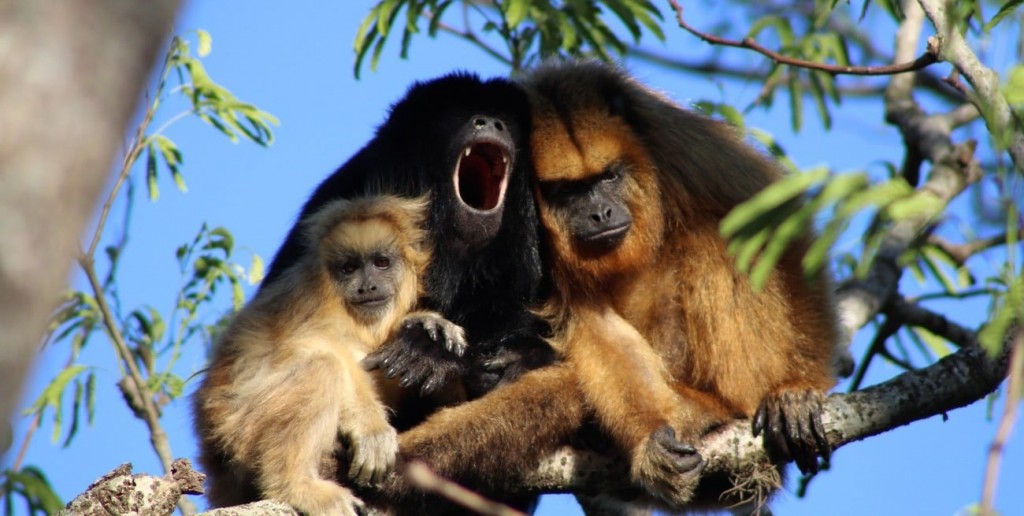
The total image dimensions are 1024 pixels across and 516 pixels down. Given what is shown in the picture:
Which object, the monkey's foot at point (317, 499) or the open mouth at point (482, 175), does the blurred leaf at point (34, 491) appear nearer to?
the monkey's foot at point (317, 499)

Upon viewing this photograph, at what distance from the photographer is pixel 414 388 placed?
203 inches

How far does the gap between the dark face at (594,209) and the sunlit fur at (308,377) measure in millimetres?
709

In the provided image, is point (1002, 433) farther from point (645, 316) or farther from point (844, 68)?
point (645, 316)

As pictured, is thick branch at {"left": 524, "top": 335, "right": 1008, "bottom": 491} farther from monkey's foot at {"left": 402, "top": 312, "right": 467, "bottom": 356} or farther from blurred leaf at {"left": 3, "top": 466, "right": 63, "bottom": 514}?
blurred leaf at {"left": 3, "top": 466, "right": 63, "bottom": 514}

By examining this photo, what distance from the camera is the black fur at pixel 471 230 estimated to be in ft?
17.6

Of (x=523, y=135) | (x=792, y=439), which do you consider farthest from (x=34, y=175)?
(x=523, y=135)

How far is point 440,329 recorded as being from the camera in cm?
511

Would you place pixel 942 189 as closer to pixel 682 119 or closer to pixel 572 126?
pixel 682 119

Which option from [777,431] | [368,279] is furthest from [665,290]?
[368,279]

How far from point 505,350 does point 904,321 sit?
2.72m

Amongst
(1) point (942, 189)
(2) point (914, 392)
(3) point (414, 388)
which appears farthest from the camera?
(1) point (942, 189)

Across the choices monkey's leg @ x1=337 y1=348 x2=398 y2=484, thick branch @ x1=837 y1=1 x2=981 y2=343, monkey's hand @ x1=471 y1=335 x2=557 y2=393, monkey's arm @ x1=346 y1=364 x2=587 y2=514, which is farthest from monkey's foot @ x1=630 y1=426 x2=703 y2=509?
thick branch @ x1=837 y1=1 x2=981 y2=343

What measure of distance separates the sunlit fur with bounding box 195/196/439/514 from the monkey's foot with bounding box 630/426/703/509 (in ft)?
3.35

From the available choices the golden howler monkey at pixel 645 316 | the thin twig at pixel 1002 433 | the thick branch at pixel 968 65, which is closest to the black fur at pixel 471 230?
the golden howler monkey at pixel 645 316
